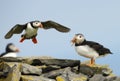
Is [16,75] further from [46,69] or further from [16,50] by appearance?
[16,50]

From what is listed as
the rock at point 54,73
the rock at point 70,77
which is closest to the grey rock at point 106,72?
the rock at point 70,77

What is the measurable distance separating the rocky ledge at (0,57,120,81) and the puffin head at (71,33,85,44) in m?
0.69

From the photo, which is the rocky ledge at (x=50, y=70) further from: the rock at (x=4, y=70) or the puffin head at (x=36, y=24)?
the puffin head at (x=36, y=24)

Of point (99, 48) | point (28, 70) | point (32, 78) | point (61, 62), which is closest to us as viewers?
point (32, 78)

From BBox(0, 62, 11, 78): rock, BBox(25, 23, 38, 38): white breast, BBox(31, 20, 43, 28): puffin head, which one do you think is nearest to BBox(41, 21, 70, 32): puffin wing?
BBox(31, 20, 43, 28): puffin head

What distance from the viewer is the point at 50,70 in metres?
17.0

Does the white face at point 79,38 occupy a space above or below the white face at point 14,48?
above

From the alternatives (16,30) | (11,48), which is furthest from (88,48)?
(16,30)

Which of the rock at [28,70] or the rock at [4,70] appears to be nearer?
the rock at [28,70]

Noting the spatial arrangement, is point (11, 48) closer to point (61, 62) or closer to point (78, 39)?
point (61, 62)

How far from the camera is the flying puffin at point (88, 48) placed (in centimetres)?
1727

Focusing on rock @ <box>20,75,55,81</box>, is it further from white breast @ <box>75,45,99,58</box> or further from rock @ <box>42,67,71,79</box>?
white breast @ <box>75,45,99,58</box>

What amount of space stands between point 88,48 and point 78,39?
0.48 m

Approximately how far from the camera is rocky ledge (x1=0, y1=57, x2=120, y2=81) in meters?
16.0
